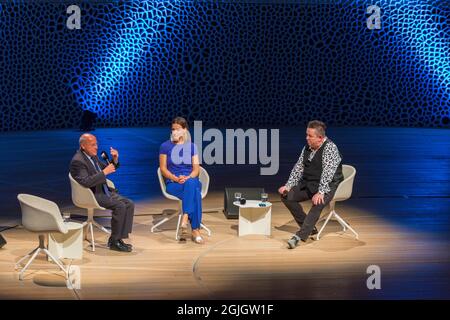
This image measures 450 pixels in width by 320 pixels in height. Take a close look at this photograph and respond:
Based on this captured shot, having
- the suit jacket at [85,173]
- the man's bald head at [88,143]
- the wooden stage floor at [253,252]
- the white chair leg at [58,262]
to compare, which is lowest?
the wooden stage floor at [253,252]

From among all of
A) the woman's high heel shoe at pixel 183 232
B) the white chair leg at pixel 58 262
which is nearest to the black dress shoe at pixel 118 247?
the woman's high heel shoe at pixel 183 232

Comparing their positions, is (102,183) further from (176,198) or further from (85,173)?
(176,198)

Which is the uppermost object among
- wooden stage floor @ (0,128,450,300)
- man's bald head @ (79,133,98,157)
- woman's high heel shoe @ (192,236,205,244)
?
man's bald head @ (79,133,98,157)

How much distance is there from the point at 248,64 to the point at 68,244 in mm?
13569

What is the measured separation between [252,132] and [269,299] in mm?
13227

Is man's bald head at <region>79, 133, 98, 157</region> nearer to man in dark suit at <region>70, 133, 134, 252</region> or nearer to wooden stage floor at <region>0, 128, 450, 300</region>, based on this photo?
man in dark suit at <region>70, 133, 134, 252</region>

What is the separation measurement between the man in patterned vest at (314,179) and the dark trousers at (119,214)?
1.51 m

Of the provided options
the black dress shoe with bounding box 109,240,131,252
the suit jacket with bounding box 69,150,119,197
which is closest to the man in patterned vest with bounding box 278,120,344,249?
the black dress shoe with bounding box 109,240,131,252

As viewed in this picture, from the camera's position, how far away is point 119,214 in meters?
6.67

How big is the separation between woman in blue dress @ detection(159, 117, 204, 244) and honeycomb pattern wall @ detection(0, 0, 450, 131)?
11.6 metres

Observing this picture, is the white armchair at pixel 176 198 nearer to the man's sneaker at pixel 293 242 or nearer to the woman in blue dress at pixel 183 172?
the woman in blue dress at pixel 183 172

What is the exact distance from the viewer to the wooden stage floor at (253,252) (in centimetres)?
561

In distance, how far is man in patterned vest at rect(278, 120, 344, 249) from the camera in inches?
273

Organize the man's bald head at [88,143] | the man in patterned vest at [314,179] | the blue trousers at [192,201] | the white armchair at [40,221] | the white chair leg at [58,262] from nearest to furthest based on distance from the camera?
the white armchair at [40,221] < the white chair leg at [58,262] < the man's bald head at [88,143] < the man in patterned vest at [314,179] < the blue trousers at [192,201]
